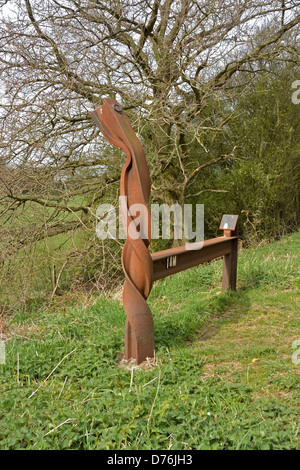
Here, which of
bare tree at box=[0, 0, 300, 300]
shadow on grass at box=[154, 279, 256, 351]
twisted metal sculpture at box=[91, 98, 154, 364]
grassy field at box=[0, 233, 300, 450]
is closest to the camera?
grassy field at box=[0, 233, 300, 450]

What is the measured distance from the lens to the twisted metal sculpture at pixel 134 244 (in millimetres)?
3576

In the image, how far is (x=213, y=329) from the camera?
4.61 meters

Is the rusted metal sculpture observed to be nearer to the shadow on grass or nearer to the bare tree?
the shadow on grass

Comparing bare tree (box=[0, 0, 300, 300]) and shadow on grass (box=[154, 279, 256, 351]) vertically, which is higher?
bare tree (box=[0, 0, 300, 300])

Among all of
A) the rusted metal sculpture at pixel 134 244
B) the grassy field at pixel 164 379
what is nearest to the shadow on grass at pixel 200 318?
the grassy field at pixel 164 379

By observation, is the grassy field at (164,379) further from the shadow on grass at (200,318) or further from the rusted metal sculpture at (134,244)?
the rusted metal sculpture at (134,244)

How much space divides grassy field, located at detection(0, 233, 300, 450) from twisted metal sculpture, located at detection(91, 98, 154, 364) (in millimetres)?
260

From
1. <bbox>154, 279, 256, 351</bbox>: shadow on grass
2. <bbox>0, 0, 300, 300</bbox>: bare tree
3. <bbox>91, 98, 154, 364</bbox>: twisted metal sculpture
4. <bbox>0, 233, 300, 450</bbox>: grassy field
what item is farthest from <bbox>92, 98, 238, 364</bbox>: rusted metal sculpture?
<bbox>0, 0, 300, 300</bbox>: bare tree

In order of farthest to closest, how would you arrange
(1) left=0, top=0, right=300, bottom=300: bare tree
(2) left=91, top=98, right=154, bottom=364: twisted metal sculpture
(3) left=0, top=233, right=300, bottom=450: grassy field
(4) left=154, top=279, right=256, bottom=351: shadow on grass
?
(1) left=0, top=0, right=300, bottom=300: bare tree → (4) left=154, top=279, right=256, bottom=351: shadow on grass → (2) left=91, top=98, right=154, bottom=364: twisted metal sculpture → (3) left=0, top=233, right=300, bottom=450: grassy field

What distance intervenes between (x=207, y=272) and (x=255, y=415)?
4351 mm

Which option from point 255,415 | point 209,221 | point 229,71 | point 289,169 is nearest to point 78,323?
point 255,415

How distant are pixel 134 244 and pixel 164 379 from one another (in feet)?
3.86

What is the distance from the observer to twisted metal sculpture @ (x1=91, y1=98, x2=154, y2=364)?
3576mm

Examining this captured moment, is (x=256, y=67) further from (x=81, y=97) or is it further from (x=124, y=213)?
(x=124, y=213)
